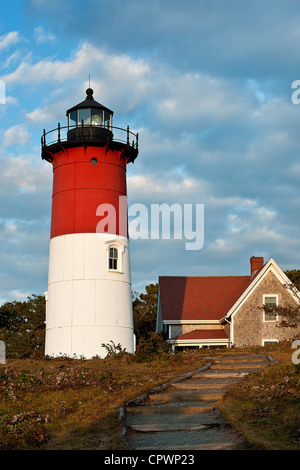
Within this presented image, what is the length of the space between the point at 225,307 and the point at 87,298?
1137cm

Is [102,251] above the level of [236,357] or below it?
above

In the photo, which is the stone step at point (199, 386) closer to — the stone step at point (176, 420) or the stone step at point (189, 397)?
the stone step at point (189, 397)

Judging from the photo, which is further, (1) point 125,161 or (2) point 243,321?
(2) point 243,321

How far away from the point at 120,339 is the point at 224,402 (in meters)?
14.4

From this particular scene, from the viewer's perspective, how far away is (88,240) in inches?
1094

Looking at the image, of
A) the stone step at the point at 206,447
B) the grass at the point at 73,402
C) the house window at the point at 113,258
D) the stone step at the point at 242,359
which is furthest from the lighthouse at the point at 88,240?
the stone step at the point at 206,447

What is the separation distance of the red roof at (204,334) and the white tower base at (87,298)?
5926mm

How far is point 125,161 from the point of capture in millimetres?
30203

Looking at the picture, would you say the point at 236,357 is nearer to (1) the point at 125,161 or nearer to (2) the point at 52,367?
(2) the point at 52,367

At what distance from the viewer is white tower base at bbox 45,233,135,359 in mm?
26906

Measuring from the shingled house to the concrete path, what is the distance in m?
14.1

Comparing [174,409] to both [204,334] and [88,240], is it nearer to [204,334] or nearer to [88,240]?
[88,240]
